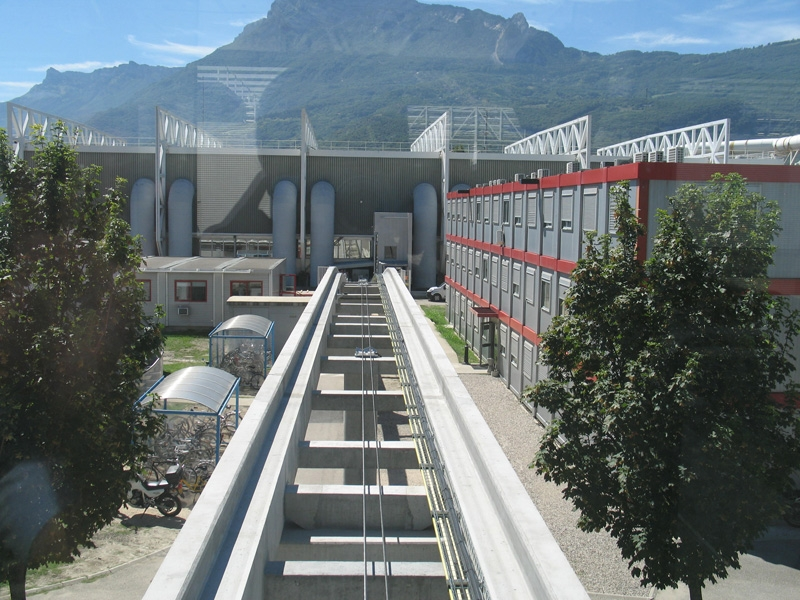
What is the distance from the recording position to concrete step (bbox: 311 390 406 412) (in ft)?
27.5

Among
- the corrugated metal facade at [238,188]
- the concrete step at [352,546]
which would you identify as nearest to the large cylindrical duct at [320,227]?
the corrugated metal facade at [238,188]

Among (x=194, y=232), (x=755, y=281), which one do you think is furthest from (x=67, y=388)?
(x=194, y=232)

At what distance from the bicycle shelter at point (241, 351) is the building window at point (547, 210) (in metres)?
6.73

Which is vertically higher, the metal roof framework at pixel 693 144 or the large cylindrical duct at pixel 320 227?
the metal roof framework at pixel 693 144

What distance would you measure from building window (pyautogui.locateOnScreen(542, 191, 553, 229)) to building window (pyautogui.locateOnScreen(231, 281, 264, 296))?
11844mm

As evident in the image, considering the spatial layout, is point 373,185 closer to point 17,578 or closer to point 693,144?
point 693,144

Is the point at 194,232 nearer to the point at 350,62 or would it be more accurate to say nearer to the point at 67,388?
the point at 67,388

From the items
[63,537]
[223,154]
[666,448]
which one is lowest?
[63,537]

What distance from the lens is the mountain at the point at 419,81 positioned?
103 feet

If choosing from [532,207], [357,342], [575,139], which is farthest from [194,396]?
[575,139]

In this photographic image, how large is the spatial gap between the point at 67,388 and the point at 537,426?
946cm

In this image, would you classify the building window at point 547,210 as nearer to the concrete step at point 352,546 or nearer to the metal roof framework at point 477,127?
the concrete step at point 352,546

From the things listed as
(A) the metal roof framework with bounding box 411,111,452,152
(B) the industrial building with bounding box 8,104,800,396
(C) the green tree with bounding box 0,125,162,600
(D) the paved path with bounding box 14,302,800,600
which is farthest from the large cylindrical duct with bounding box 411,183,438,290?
(C) the green tree with bounding box 0,125,162,600

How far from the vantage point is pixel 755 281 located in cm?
529
